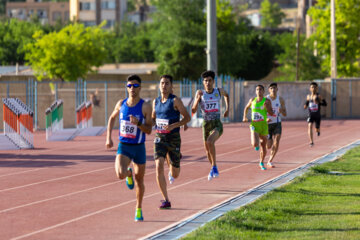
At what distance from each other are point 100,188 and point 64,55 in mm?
56594

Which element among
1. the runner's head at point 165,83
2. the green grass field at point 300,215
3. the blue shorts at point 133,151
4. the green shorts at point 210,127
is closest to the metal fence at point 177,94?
the green shorts at point 210,127

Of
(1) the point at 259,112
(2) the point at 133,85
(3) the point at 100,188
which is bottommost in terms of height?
(3) the point at 100,188

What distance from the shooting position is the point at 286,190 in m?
12.8

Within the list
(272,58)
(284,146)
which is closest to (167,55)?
→ (272,58)

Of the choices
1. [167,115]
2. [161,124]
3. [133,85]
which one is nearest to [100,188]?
[161,124]

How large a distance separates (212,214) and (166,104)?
1.92m

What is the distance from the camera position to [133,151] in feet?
33.1

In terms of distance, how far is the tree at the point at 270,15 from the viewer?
17775 cm

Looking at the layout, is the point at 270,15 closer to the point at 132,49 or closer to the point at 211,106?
the point at 132,49

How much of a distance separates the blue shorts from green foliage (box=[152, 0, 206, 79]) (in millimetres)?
64349

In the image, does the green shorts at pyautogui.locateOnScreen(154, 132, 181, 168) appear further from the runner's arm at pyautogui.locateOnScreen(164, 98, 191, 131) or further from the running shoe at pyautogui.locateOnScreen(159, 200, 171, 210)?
the running shoe at pyautogui.locateOnScreen(159, 200, 171, 210)

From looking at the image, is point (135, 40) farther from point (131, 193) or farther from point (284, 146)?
point (131, 193)

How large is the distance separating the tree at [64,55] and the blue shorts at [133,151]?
5860cm

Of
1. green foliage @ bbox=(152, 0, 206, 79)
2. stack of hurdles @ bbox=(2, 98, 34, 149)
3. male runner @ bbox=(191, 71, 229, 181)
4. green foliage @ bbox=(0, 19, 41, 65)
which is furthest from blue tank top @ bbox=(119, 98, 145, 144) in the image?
green foliage @ bbox=(0, 19, 41, 65)
